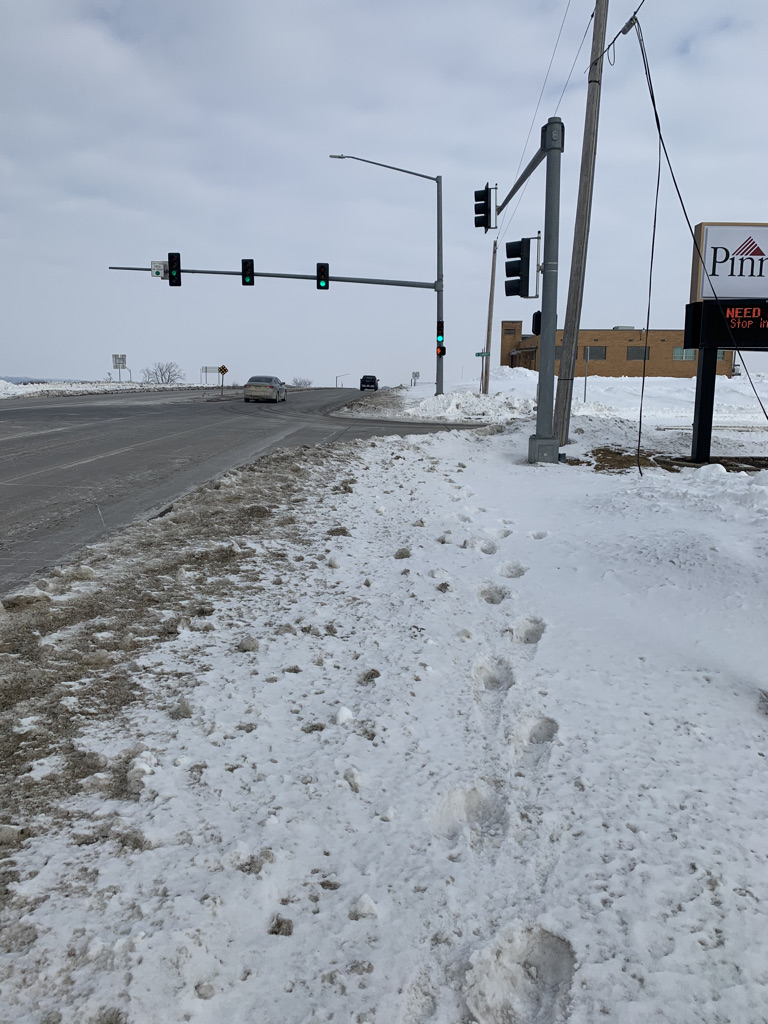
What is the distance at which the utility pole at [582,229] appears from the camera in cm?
1205

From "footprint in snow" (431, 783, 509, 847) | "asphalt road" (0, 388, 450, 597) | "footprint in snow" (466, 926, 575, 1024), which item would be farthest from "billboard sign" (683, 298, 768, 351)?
"footprint in snow" (466, 926, 575, 1024)

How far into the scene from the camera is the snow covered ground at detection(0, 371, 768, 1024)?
1906 mm

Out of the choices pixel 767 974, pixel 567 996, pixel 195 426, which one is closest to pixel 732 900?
pixel 767 974

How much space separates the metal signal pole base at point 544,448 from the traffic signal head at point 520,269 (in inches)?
99.4

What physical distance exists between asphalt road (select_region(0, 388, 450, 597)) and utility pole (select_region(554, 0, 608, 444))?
550 centimetres

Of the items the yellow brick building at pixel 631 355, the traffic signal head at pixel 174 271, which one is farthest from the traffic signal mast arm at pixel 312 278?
the yellow brick building at pixel 631 355

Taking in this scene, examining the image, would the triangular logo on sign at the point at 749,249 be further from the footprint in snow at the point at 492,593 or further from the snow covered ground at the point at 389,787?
the footprint in snow at the point at 492,593

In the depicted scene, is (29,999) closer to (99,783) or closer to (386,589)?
(99,783)

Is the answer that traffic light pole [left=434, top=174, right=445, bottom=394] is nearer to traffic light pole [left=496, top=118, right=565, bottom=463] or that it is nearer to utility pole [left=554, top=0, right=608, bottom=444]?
utility pole [left=554, top=0, right=608, bottom=444]

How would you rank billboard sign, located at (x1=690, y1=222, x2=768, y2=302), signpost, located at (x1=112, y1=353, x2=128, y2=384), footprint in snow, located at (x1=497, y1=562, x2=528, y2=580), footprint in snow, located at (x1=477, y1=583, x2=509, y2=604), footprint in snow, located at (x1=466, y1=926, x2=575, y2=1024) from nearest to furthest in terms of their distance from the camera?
1. footprint in snow, located at (x1=466, y1=926, x2=575, y2=1024)
2. footprint in snow, located at (x1=477, y1=583, x2=509, y2=604)
3. footprint in snow, located at (x1=497, y1=562, x2=528, y2=580)
4. billboard sign, located at (x1=690, y1=222, x2=768, y2=302)
5. signpost, located at (x1=112, y1=353, x2=128, y2=384)

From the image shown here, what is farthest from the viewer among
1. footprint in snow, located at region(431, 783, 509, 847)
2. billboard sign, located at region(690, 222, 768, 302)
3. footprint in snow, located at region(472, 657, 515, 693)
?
billboard sign, located at region(690, 222, 768, 302)

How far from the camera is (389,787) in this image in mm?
2750

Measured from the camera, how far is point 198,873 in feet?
7.43

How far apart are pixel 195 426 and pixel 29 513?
37.0 feet
